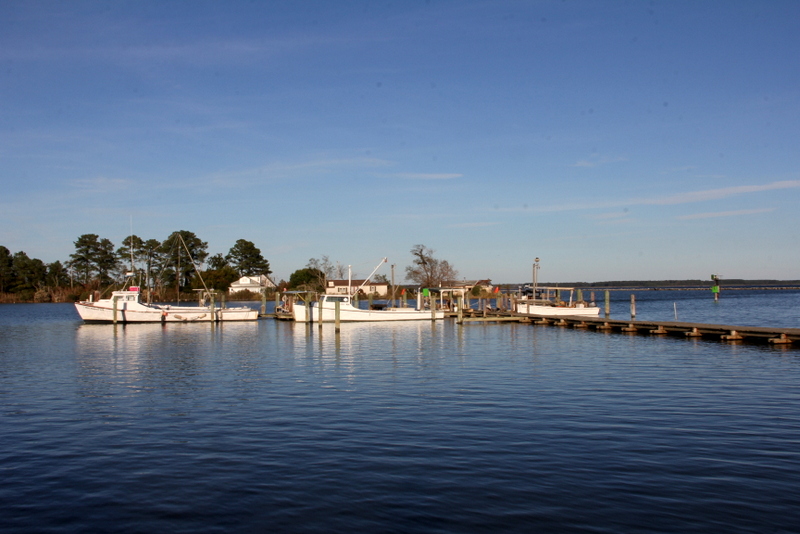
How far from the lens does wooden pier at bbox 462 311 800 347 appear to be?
33875 millimetres

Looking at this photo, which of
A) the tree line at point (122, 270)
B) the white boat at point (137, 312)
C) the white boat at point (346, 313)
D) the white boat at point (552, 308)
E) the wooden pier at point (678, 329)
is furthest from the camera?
the tree line at point (122, 270)

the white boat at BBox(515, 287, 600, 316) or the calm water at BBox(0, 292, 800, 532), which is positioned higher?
the white boat at BBox(515, 287, 600, 316)

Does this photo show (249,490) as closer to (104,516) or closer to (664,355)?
(104,516)

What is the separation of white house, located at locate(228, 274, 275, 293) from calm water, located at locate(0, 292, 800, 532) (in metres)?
120

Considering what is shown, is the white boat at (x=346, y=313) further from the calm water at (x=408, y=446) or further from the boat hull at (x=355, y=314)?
the calm water at (x=408, y=446)

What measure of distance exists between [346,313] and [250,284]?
9769cm

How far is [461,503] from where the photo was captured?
11023 millimetres

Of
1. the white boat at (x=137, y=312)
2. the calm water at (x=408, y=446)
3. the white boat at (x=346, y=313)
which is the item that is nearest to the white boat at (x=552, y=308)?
the white boat at (x=346, y=313)

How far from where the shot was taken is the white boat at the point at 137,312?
6278 centimetres

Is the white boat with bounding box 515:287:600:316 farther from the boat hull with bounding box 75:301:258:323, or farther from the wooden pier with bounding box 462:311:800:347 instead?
the boat hull with bounding box 75:301:258:323

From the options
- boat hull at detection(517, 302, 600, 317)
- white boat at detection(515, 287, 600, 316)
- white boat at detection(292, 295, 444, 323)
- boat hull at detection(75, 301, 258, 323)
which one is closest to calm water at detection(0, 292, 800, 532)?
white boat at detection(292, 295, 444, 323)

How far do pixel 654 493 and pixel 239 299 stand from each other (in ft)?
445

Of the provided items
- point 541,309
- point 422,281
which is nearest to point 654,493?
point 541,309

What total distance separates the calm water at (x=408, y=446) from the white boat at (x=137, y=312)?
110ft
